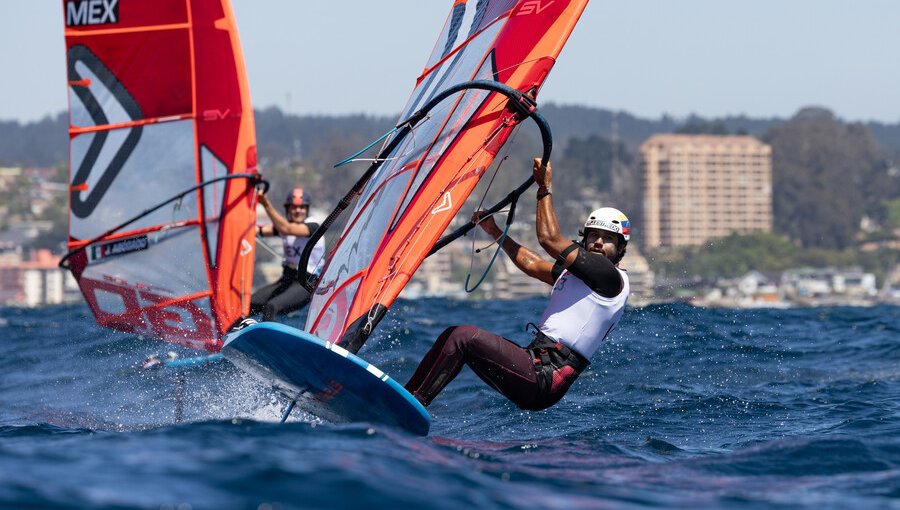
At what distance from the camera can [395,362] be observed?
39.6ft

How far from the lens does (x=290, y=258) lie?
12367mm

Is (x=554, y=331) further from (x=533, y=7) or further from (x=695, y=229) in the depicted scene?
(x=695, y=229)

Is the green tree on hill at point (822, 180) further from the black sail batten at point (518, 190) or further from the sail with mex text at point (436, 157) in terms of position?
the black sail batten at point (518, 190)

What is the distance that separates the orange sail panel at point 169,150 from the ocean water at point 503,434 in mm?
831

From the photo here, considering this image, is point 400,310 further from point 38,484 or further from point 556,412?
point 38,484

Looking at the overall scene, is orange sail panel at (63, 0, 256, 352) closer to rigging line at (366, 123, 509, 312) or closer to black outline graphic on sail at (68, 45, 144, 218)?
black outline graphic on sail at (68, 45, 144, 218)

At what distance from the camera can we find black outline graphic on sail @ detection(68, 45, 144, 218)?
1169cm

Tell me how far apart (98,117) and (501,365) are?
5.65 metres

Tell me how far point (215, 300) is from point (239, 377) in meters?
1.62

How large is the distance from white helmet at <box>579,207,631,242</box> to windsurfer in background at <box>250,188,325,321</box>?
4565 millimetres

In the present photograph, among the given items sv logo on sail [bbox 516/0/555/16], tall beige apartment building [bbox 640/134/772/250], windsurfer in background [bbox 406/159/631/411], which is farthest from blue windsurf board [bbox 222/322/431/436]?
tall beige apartment building [bbox 640/134/772/250]

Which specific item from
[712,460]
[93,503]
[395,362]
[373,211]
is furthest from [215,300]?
[93,503]

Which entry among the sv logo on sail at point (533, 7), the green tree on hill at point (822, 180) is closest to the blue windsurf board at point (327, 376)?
the sv logo on sail at point (533, 7)

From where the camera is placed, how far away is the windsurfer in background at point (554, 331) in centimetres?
745
